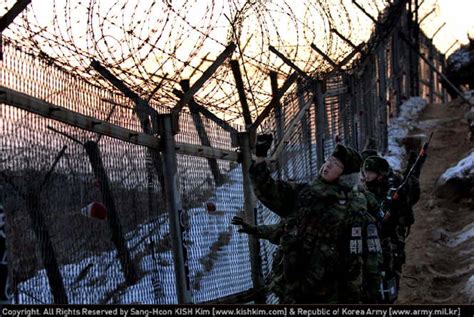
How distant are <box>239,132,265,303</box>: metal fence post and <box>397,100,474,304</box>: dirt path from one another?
224 cm

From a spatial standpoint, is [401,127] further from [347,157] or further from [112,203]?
[112,203]

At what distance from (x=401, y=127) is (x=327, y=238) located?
50.5 ft

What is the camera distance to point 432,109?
79.6 ft

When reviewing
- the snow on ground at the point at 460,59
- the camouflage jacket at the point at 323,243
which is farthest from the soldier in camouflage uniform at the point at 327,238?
the snow on ground at the point at 460,59

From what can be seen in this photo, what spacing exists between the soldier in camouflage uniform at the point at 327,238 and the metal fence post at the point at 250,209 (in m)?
0.85

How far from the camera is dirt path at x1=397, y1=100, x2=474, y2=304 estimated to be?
8023 mm

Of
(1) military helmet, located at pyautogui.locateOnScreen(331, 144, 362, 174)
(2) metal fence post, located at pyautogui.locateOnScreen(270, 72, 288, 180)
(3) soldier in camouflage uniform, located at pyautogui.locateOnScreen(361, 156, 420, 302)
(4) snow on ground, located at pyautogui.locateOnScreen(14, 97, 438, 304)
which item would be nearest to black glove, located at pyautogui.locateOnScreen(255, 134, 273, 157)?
(1) military helmet, located at pyautogui.locateOnScreen(331, 144, 362, 174)

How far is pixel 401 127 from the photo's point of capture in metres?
19.7

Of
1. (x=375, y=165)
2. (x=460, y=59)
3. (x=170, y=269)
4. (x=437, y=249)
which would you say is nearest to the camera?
(x=170, y=269)

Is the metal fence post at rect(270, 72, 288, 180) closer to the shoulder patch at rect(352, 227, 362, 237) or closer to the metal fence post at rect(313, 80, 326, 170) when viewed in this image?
the metal fence post at rect(313, 80, 326, 170)

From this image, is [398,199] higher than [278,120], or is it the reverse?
[278,120]

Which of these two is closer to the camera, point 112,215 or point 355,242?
point 112,215

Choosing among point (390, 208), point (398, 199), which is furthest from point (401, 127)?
point (390, 208)

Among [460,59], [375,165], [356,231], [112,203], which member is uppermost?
[460,59]
